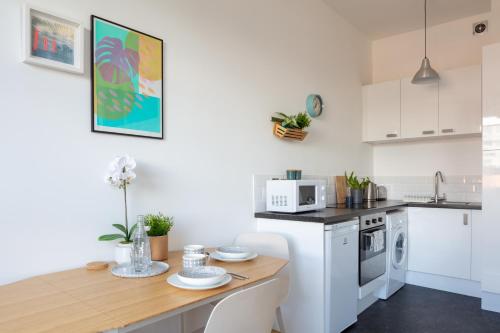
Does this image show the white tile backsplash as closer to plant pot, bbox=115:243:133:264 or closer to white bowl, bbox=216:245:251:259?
white bowl, bbox=216:245:251:259

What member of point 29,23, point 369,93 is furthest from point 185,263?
point 369,93

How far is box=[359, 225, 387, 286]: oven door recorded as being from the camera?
8.86 ft

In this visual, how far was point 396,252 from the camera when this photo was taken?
3342 mm

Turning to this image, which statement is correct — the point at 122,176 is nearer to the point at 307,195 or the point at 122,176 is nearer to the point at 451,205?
the point at 307,195

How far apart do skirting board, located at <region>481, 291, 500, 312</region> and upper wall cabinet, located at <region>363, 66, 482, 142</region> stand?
152cm

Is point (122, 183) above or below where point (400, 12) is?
below

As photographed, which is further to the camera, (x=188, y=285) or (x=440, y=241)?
(x=440, y=241)

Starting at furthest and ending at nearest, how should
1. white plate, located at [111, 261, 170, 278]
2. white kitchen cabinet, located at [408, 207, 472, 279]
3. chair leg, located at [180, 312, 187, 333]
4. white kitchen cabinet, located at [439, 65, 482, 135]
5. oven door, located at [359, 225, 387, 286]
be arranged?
white kitchen cabinet, located at [439, 65, 482, 135]
white kitchen cabinet, located at [408, 207, 472, 279]
oven door, located at [359, 225, 387, 286]
chair leg, located at [180, 312, 187, 333]
white plate, located at [111, 261, 170, 278]

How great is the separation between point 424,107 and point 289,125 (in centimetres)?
186

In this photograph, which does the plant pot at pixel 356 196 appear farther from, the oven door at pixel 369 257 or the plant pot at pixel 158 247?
the plant pot at pixel 158 247

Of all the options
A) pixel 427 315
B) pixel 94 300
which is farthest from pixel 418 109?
pixel 94 300

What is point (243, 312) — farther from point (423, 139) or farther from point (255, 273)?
point (423, 139)

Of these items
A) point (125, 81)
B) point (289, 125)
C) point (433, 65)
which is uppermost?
point (433, 65)

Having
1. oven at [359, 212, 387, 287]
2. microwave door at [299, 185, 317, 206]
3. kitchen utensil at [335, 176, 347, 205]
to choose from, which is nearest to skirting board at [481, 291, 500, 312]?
oven at [359, 212, 387, 287]
